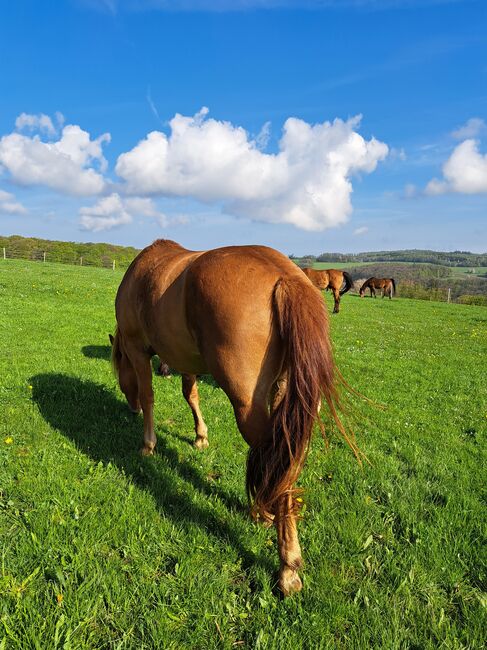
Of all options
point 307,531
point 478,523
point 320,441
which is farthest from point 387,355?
point 307,531

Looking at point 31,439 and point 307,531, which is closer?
point 307,531

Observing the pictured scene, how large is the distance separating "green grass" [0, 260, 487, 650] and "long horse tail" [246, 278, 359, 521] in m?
0.69

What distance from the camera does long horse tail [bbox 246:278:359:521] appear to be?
2.49 m

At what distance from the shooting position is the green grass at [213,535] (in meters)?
2.30

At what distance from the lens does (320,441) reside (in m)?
5.05

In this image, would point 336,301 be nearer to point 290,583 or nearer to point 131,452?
point 131,452

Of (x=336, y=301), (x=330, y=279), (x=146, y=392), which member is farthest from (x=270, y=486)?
(x=330, y=279)

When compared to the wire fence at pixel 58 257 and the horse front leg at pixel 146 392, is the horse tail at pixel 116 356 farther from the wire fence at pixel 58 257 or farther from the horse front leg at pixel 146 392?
the wire fence at pixel 58 257

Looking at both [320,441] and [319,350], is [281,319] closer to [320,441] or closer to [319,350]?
[319,350]

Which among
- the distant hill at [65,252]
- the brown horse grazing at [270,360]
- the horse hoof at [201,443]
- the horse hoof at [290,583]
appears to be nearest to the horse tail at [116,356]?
the horse hoof at [201,443]

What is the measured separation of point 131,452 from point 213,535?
1642 mm

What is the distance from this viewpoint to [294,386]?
254cm

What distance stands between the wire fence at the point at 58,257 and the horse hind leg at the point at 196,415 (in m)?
46.5

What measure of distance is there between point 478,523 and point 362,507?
3.12 ft
